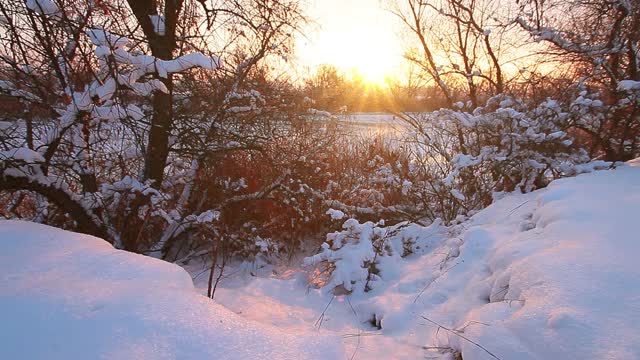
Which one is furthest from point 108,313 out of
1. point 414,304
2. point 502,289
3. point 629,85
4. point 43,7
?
point 629,85

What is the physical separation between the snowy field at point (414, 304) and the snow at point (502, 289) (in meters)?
0.01

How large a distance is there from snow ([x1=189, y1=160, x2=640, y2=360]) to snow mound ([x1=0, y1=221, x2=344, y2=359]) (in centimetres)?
97

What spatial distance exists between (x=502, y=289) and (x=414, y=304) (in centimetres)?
99

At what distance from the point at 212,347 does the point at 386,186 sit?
575cm

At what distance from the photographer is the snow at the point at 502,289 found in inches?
72.4

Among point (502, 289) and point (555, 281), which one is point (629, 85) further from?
point (555, 281)

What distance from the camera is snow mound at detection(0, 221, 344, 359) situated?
1.49 m

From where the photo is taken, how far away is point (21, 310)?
159cm

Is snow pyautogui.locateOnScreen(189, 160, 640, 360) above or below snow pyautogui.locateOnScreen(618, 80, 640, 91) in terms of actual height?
below

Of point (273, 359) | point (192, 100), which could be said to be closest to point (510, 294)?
point (273, 359)

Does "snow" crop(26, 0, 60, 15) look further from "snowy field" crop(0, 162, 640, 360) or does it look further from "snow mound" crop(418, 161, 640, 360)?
"snow mound" crop(418, 161, 640, 360)

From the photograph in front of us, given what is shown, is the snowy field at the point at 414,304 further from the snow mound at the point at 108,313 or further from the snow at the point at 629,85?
the snow at the point at 629,85

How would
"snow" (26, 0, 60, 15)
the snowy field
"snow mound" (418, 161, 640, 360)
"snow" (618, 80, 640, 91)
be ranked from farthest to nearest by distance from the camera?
"snow" (618, 80, 640, 91), "snow" (26, 0, 60, 15), "snow mound" (418, 161, 640, 360), the snowy field

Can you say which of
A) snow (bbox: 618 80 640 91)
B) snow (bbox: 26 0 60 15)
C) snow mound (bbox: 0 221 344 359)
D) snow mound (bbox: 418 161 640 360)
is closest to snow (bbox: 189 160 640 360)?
snow mound (bbox: 418 161 640 360)
